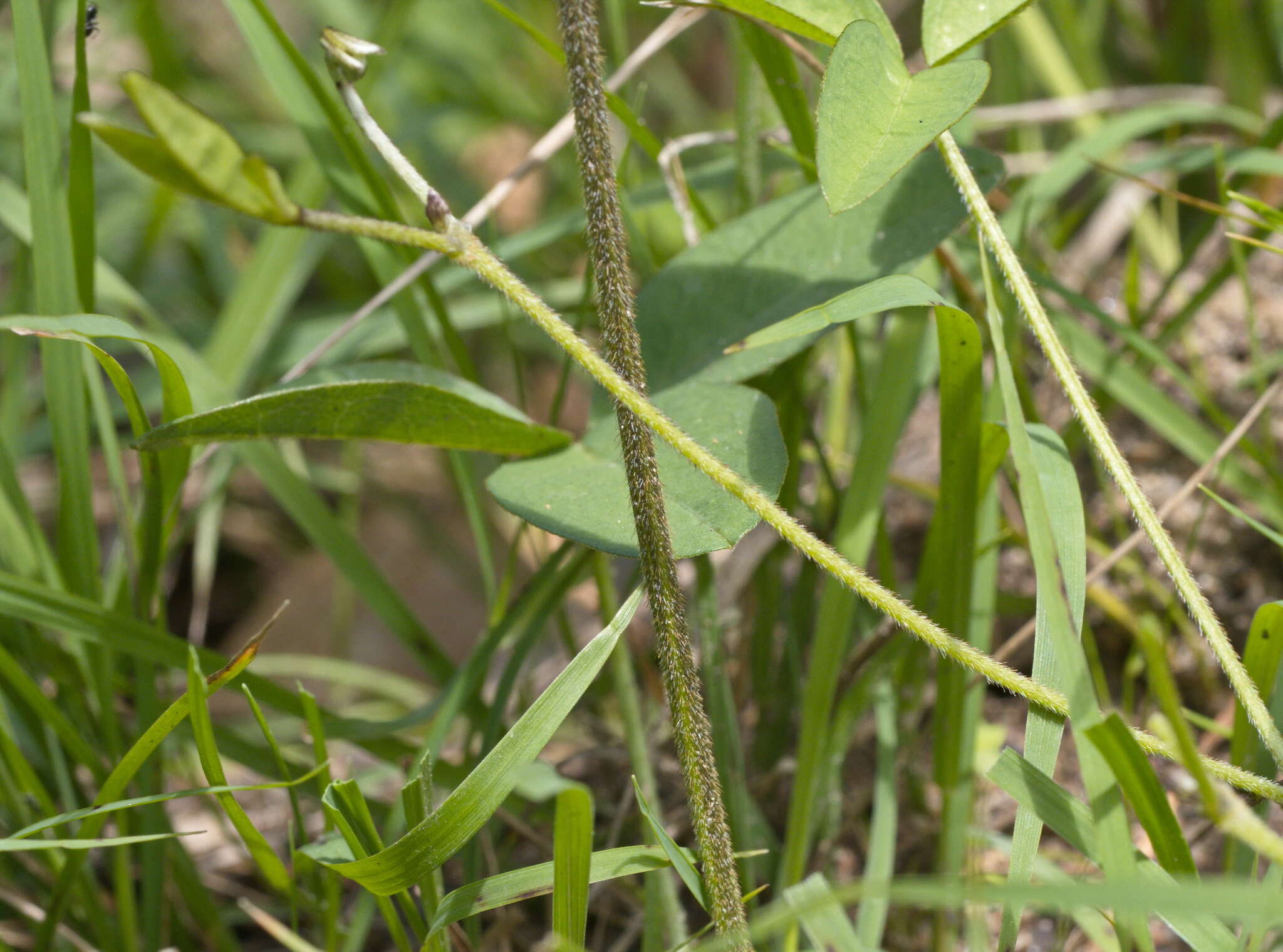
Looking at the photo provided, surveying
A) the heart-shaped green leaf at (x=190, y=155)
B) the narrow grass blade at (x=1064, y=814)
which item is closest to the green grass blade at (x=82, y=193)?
the heart-shaped green leaf at (x=190, y=155)

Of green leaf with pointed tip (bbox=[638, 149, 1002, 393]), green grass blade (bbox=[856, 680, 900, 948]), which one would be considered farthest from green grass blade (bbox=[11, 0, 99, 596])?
green grass blade (bbox=[856, 680, 900, 948])

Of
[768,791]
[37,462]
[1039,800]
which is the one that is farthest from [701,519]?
[37,462]

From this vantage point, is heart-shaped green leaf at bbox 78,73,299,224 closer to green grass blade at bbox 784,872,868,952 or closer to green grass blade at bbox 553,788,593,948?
green grass blade at bbox 553,788,593,948

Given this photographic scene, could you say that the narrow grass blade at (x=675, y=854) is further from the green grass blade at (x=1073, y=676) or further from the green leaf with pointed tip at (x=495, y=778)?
the green grass blade at (x=1073, y=676)

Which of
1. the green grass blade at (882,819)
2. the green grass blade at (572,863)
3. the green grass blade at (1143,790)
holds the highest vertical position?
the green grass blade at (1143,790)

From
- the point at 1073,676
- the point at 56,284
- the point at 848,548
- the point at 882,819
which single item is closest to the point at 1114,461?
the point at 1073,676

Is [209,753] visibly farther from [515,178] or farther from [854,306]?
[515,178]

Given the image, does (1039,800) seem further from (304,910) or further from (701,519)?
(304,910)
